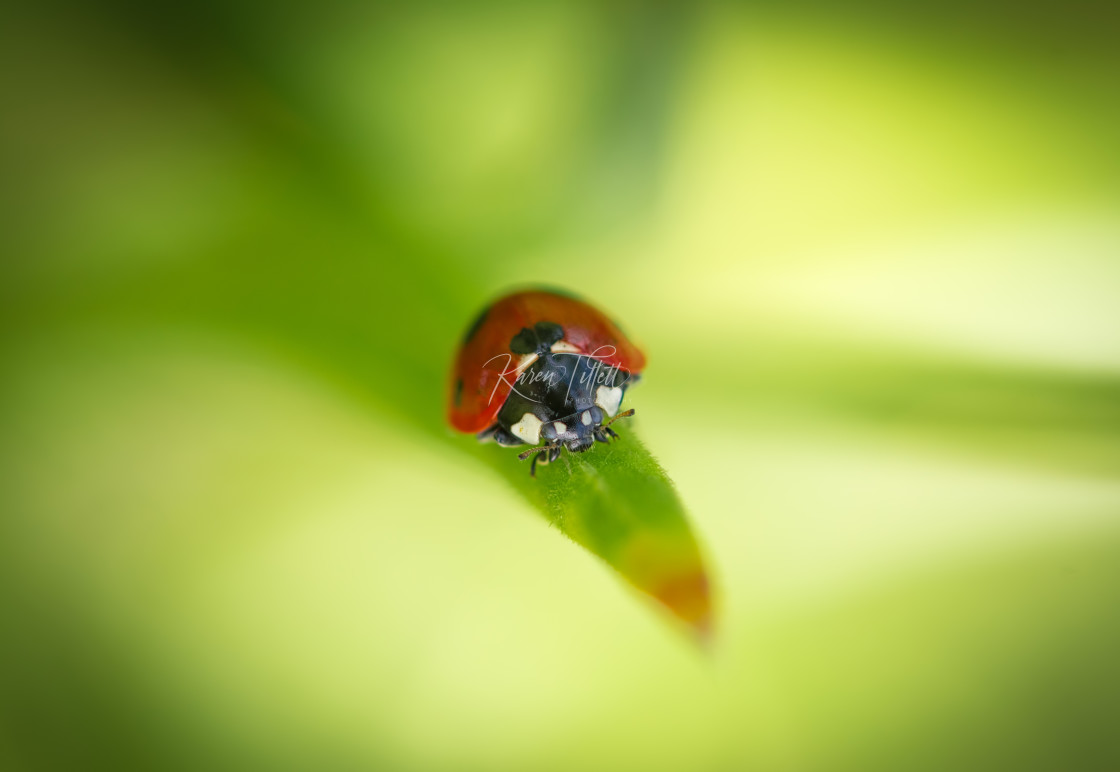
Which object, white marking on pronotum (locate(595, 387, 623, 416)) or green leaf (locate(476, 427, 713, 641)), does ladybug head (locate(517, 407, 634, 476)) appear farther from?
green leaf (locate(476, 427, 713, 641))

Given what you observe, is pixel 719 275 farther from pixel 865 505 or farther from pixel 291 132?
pixel 291 132

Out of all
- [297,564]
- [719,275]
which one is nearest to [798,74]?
[719,275]

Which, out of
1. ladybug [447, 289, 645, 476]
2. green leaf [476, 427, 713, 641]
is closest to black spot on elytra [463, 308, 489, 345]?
ladybug [447, 289, 645, 476]

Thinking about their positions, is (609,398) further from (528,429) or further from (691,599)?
(691,599)

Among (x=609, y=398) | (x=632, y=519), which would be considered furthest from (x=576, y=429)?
(x=632, y=519)

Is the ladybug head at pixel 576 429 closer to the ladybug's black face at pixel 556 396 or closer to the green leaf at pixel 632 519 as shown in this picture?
the ladybug's black face at pixel 556 396

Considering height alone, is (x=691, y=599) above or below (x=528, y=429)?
below

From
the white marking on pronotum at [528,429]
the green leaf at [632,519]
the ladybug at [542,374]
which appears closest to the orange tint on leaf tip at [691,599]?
the green leaf at [632,519]
